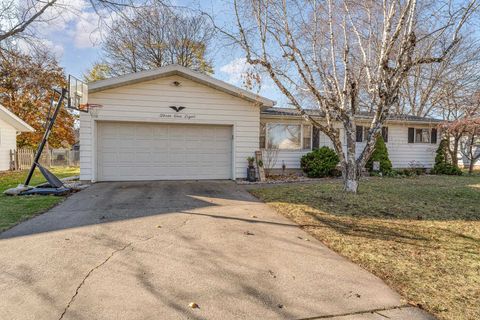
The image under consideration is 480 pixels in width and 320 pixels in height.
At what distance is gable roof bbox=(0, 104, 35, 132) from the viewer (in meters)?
14.9

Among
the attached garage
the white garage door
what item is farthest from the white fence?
the white garage door

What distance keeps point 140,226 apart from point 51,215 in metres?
1.95

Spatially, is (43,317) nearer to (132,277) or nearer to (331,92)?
(132,277)

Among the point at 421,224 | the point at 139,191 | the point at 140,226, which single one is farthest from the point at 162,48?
the point at 421,224

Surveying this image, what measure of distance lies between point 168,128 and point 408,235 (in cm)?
800

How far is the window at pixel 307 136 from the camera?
12492 millimetres

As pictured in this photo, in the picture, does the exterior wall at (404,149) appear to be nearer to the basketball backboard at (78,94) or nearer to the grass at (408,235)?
the grass at (408,235)

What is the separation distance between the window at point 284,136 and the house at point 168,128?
5.16 feet

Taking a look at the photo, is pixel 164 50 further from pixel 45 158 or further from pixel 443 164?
pixel 443 164

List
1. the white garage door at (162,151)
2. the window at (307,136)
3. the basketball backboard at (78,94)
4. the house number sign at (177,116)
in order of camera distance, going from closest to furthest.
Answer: the basketball backboard at (78,94) → the white garage door at (162,151) → the house number sign at (177,116) → the window at (307,136)

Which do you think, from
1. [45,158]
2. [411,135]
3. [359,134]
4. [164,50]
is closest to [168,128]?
[359,134]

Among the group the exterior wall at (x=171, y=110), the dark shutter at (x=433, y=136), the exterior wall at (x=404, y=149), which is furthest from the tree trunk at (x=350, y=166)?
the dark shutter at (x=433, y=136)

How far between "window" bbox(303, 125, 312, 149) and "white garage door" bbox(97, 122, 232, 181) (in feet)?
12.1

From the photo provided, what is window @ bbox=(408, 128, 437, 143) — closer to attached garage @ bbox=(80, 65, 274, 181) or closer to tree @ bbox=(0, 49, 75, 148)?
attached garage @ bbox=(80, 65, 274, 181)
